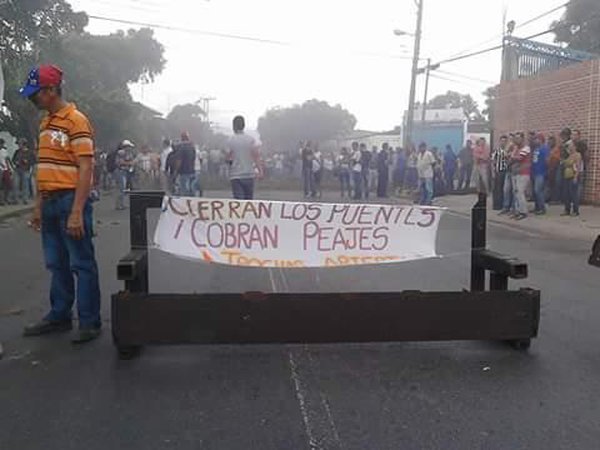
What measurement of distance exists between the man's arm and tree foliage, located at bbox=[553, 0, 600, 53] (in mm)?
32655

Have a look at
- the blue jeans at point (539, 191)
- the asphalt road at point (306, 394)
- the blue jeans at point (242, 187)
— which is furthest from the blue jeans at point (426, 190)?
the asphalt road at point (306, 394)

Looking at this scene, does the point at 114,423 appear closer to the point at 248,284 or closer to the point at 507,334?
the point at 507,334

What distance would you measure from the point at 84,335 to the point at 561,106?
1564 cm

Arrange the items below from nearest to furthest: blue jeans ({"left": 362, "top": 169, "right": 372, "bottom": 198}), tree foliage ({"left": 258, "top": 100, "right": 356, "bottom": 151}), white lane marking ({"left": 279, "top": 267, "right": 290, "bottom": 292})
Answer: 1. white lane marking ({"left": 279, "top": 267, "right": 290, "bottom": 292})
2. blue jeans ({"left": 362, "top": 169, "right": 372, "bottom": 198})
3. tree foliage ({"left": 258, "top": 100, "right": 356, "bottom": 151})

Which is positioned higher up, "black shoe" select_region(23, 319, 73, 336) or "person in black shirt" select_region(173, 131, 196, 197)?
"person in black shirt" select_region(173, 131, 196, 197)

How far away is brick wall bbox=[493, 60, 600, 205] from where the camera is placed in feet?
53.4

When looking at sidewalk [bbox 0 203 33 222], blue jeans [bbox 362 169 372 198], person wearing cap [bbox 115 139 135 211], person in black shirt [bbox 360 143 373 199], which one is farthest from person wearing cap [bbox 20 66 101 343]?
blue jeans [bbox 362 169 372 198]

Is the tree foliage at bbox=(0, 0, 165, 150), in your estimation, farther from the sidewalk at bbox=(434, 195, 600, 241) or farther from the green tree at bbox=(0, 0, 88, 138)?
the sidewalk at bbox=(434, 195, 600, 241)

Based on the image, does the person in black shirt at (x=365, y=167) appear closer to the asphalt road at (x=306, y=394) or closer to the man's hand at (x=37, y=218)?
the asphalt road at (x=306, y=394)

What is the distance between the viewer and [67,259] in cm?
519

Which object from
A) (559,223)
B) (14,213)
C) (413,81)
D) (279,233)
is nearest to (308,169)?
(413,81)

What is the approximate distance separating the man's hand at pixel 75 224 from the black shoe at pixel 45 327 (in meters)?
0.86

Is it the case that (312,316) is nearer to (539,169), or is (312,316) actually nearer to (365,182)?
(539,169)

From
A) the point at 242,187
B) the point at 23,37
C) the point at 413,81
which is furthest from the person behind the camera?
the point at 413,81
